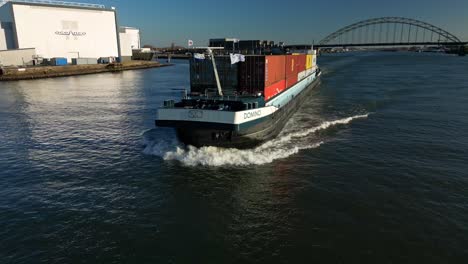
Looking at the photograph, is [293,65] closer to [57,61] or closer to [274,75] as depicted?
[274,75]

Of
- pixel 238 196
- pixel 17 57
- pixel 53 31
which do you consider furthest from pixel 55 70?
pixel 238 196

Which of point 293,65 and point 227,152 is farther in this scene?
point 293,65

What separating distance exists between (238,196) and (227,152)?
496 cm

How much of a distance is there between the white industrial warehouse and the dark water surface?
69.8 metres

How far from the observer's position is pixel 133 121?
29672mm

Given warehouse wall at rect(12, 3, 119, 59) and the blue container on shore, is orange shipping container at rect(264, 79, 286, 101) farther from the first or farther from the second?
warehouse wall at rect(12, 3, 119, 59)

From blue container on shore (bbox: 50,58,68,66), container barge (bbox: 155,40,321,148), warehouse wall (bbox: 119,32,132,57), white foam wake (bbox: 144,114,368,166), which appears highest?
warehouse wall (bbox: 119,32,132,57)

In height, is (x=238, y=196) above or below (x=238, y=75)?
below

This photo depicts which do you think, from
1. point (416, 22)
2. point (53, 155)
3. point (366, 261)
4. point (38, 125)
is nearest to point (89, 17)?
point (38, 125)

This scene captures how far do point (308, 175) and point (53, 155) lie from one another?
16237mm

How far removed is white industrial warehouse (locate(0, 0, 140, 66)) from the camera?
266 ft

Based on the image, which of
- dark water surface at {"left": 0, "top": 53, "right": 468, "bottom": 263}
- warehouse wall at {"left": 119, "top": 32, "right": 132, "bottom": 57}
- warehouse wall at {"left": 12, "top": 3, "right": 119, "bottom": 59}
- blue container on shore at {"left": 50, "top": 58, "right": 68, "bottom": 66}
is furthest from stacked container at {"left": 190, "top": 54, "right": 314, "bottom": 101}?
warehouse wall at {"left": 119, "top": 32, "right": 132, "bottom": 57}

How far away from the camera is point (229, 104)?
20453mm

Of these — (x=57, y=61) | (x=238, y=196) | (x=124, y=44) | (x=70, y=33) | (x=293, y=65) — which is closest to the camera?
(x=238, y=196)
